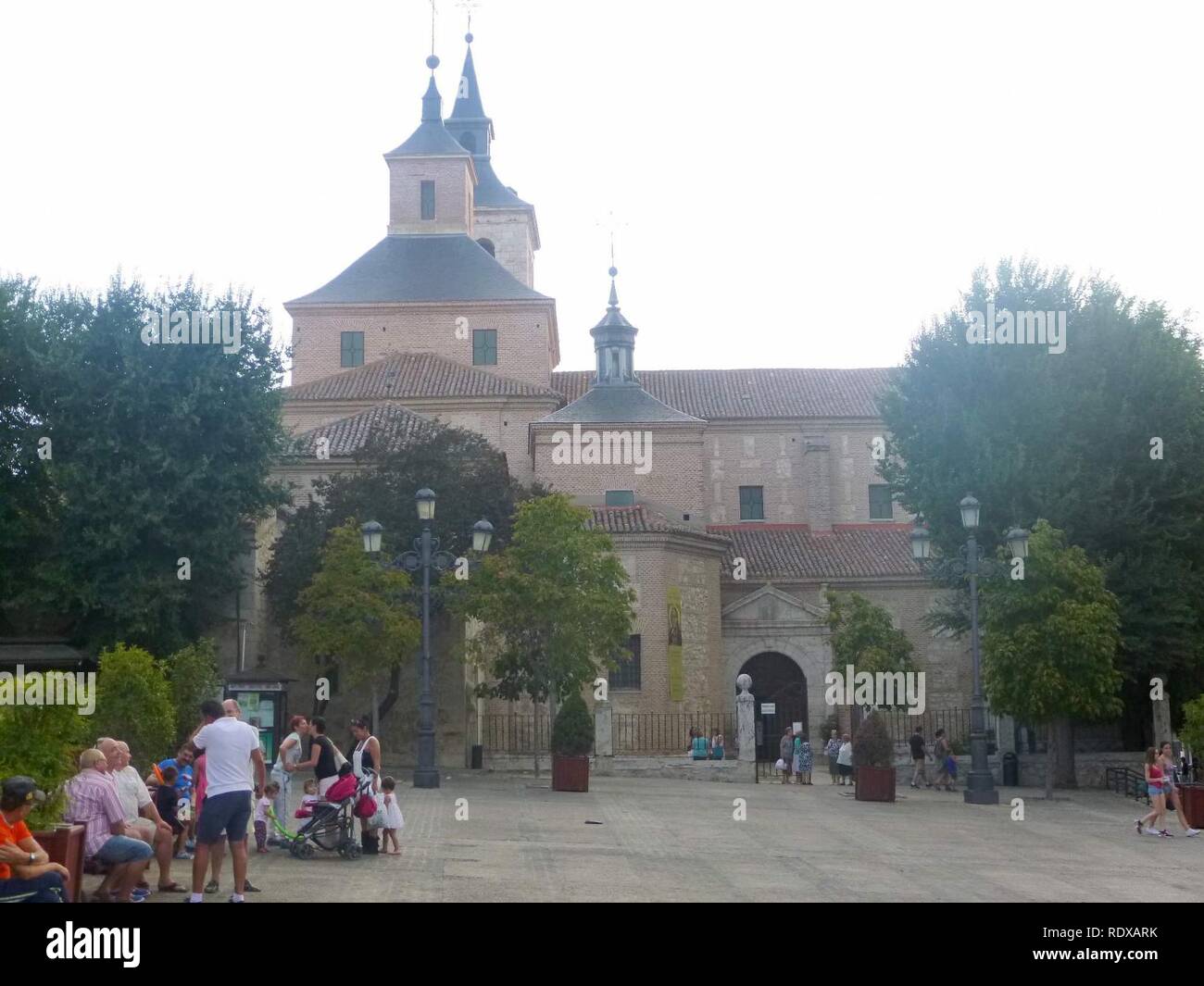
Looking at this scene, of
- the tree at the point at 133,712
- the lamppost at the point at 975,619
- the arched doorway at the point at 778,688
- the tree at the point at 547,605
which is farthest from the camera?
the arched doorway at the point at 778,688

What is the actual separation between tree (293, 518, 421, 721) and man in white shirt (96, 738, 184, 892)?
18.1 m

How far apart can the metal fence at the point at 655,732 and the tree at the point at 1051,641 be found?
13664mm

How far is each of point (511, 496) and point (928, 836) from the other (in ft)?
58.7

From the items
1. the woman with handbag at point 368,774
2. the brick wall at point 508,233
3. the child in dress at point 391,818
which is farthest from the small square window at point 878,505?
the child in dress at point 391,818

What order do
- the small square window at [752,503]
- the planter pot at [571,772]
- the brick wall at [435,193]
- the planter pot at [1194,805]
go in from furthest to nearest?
the small square window at [752,503]
the brick wall at [435,193]
the planter pot at [571,772]
the planter pot at [1194,805]

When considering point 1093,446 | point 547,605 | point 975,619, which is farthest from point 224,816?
point 1093,446

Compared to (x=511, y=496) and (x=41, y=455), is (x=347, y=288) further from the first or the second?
(x=41, y=455)

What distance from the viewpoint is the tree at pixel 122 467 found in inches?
1227

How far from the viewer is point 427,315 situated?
170 feet

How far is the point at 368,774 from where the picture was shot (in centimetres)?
1614

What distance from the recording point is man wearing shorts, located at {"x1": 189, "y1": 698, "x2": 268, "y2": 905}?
11.7 meters

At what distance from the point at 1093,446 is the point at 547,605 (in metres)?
12.7

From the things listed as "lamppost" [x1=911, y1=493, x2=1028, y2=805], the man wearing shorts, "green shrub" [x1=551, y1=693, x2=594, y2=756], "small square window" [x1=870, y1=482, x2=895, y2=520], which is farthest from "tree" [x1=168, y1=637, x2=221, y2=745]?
"small square window" [x1=870, y1=482, x2=895, y2=520]

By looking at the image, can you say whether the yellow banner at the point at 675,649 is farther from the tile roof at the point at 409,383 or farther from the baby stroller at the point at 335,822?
the baby stroller at the point at 335,822
